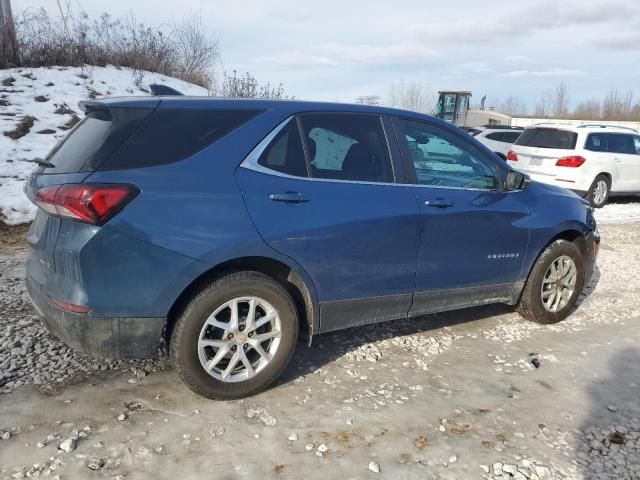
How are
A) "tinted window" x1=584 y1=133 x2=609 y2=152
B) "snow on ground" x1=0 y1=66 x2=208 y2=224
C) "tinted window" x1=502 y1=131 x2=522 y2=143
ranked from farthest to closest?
"tinted window" x1=502 y1=131 x2=522 y2=143 < "tinted window" x1=584 y1=133 x2=609 y2=152 < "snow on ground" x1=0 y1=66 x2=208 y2=224

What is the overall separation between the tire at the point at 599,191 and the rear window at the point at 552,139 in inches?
40.7

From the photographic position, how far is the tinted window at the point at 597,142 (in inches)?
439

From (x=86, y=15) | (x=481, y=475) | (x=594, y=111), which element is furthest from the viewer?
(x=594, y=111)

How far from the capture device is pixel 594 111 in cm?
7375

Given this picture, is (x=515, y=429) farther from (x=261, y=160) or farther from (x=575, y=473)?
(x=261, y=160)

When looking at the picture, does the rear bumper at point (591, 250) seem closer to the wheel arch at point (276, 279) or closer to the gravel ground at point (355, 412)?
the gravel ground at point (355, 412)

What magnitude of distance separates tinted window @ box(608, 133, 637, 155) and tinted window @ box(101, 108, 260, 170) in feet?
36.6

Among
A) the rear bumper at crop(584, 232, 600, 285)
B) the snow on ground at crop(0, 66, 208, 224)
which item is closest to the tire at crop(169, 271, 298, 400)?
the rear bumper at crop(584, 232, 600, 285)

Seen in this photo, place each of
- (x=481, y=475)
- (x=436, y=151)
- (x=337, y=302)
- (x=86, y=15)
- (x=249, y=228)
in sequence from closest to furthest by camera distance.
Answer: (x=481, y=475), (x=249, y=228), (x=337, y=302), (x=436, y=151), (x=86, y=15)

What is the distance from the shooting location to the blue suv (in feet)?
8.96

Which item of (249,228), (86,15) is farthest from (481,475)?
(86,15)

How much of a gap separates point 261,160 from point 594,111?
82748mm

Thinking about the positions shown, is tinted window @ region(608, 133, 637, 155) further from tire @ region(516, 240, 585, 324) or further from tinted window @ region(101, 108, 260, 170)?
tinted window @ region(101, 108, 260, 170)

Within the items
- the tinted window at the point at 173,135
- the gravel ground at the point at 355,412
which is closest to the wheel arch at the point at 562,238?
the gravel ground at the point at 355,412
